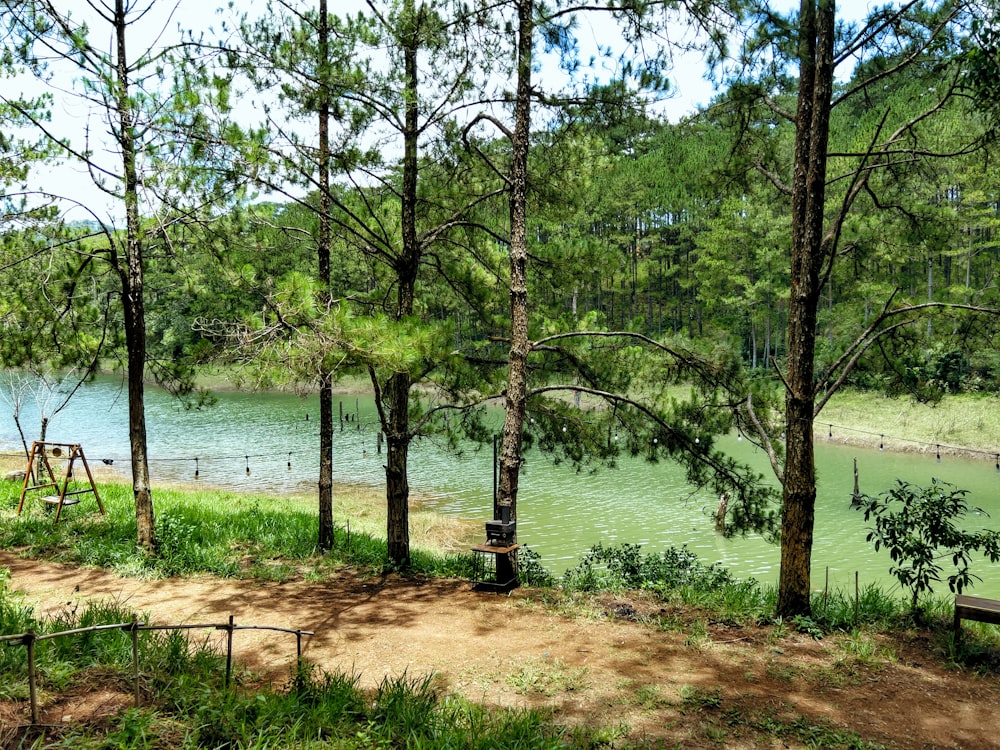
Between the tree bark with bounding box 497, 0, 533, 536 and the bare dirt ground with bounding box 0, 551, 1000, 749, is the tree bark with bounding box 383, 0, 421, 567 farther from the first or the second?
the tree bark with bounding box 497, 0, 533, 536

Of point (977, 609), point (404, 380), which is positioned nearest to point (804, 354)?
point (977, 609)

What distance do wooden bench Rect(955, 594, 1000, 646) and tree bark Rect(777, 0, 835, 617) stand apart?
4.17 ft

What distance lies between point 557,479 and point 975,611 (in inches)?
651

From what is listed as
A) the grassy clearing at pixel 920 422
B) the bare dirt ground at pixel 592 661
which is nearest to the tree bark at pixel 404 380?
the bare dirt ground at pixel 592 661

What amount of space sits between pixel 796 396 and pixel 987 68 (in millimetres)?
3291

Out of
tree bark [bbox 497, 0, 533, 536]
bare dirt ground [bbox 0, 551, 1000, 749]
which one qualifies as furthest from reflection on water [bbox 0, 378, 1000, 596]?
bare dirt ground [bbox 0, 551, 1000, 749]

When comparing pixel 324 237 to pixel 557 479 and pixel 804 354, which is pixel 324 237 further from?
pixel 557 479

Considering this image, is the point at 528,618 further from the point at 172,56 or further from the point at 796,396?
the point at 172,56

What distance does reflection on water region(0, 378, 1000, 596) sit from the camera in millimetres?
15234

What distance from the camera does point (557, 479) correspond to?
22.3 meters

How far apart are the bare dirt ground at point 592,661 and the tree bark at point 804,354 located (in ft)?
2.26

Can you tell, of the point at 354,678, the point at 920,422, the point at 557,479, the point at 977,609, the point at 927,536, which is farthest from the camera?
the point at 920,422

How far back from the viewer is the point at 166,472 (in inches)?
894

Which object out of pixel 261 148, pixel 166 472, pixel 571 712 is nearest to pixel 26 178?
pixel 261 148
